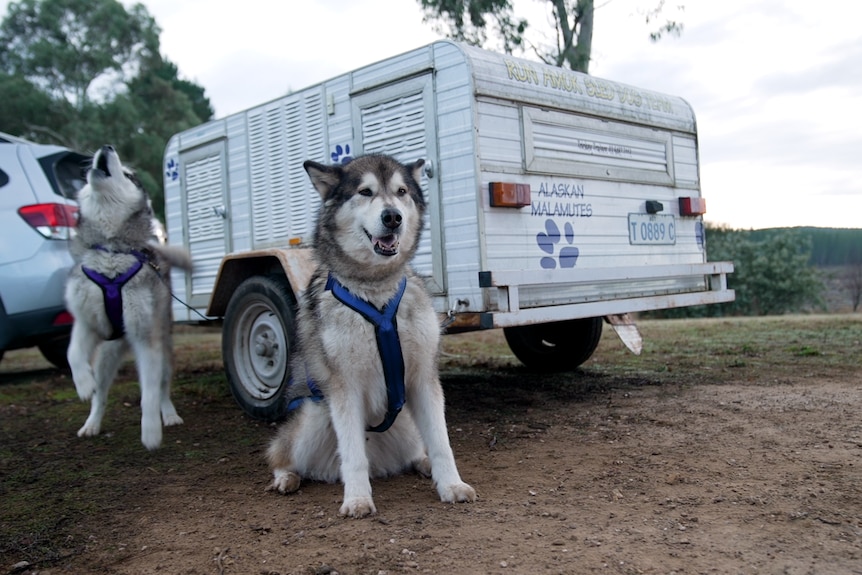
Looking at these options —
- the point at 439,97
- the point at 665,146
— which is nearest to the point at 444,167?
the point at 439,97

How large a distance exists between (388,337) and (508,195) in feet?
6.09

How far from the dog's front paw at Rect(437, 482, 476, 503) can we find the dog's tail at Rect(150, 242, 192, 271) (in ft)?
10.5

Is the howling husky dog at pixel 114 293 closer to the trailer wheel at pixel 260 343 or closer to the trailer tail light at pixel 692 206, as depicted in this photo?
the trailer wheel at pixel 260 343

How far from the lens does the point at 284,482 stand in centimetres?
366

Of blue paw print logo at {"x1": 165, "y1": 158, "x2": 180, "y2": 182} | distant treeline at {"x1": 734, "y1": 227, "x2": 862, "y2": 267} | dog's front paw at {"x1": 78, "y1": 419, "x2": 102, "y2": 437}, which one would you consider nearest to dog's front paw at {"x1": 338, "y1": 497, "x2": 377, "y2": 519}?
dog's front paw at {"x1": 78, "y1": 419, "x2": 102, "y2": 437}

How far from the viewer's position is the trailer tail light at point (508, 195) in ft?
15.5

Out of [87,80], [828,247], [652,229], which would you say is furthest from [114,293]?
[87,80]

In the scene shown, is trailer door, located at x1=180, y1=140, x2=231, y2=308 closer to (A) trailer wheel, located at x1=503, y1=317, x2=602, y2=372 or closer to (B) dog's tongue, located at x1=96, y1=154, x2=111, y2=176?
(B) dog's tongue, located at x1=96, y1=154, x2=111, y2=176

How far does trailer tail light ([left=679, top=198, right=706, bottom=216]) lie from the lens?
6.44 m

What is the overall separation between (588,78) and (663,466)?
131 inches

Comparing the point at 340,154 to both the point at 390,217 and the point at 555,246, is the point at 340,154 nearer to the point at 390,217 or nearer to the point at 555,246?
the point at 555,246

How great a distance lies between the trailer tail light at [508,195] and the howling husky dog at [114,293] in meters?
2.54

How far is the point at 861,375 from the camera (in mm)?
5922

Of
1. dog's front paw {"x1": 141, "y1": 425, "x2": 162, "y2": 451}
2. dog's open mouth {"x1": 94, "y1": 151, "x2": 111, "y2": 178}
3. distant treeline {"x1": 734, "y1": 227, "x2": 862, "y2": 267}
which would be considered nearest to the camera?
dog's front paw {"x1": 141, "y1": 425, "x2": 162, "y2": 451}
